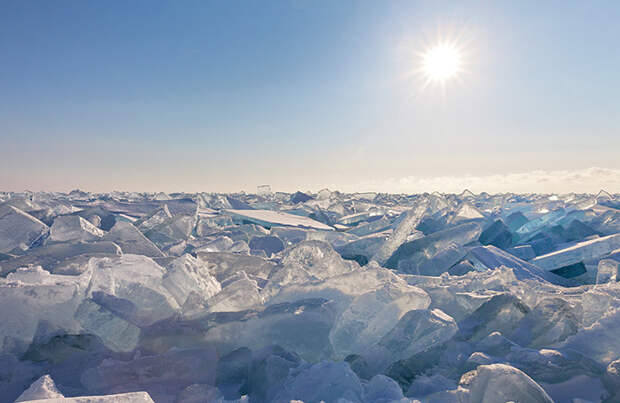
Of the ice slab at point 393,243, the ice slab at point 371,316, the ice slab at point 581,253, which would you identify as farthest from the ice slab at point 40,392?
the ice slab at point 581,253

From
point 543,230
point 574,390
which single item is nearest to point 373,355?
point 574,390

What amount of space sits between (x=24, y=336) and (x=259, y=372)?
0.84 m

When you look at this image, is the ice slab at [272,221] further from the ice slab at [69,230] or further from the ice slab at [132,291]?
the ice slab at [132,291]

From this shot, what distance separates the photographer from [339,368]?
1053 millimetres

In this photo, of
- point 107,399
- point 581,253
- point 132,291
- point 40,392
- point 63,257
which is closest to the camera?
point 107,399

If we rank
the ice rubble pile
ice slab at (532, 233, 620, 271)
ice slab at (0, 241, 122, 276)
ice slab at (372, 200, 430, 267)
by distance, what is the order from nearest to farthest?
the ice rubble pile
ice slab at (0, 241, 122, 276)
ice slab at (532, 233, 620, 271)
ice slab at (372, 200, 430, 267)

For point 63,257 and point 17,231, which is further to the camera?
point 17,231

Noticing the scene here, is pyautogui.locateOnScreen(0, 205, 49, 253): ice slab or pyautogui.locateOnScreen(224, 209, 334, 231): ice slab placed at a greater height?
pyautogui.locateOnScreen(0, 205, 49, 253): ice slab

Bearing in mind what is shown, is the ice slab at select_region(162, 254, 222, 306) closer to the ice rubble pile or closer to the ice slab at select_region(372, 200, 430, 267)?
the ice rubble pile

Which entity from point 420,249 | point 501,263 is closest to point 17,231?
point 420,249

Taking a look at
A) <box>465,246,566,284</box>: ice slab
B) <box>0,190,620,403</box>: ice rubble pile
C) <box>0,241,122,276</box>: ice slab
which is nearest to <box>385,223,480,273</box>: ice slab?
<box>465,246,566,284</box>: ice slab

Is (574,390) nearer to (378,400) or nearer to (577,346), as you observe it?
(577,346)

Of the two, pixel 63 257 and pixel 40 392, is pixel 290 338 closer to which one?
pixel 40 392

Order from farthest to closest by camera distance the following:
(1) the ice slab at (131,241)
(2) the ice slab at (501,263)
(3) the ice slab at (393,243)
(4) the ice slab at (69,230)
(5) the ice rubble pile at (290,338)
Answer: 1. (3) the ice slab at (393,243)
2. (4) the ice slab at (69,230)
3. (2) the ice slab at (501,263)
4. (1) the ice slab at (131,241)
5. (5) the ice rubble pile at (290,338)
